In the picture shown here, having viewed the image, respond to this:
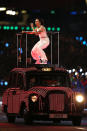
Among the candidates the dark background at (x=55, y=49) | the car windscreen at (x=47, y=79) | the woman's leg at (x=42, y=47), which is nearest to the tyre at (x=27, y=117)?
the car windscreen at (x=47, y=79)

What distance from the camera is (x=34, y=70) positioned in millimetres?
23297

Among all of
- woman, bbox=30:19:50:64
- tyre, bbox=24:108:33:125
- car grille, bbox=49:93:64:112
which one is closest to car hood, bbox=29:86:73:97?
car grille, bbox=49:93:64:112

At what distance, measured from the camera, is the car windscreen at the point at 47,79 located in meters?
22.8

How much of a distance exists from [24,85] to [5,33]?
291 ft

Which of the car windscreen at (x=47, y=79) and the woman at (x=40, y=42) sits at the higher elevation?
the woman at (x=40, y=42)

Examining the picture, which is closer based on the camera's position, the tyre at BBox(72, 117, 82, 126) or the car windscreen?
the tyre at BBox(72, 117, 82, 126)

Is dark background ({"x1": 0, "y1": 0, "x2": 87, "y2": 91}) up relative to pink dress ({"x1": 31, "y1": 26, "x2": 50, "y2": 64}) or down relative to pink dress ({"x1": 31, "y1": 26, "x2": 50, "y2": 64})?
up

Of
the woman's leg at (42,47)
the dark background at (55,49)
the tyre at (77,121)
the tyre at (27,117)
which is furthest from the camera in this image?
the dark background at (55,49)

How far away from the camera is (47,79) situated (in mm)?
23062

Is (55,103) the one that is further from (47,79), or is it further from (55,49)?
(55,49)

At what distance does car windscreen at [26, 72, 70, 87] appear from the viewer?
74.6 feet

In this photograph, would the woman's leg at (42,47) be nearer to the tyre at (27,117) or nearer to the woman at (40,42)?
the woman at (40,42)

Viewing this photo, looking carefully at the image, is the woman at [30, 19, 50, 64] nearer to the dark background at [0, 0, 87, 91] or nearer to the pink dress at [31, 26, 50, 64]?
the pink dress at [31, 26, 50, 64]

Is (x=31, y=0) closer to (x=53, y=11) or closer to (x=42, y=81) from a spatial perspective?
(x=53, y=11)
